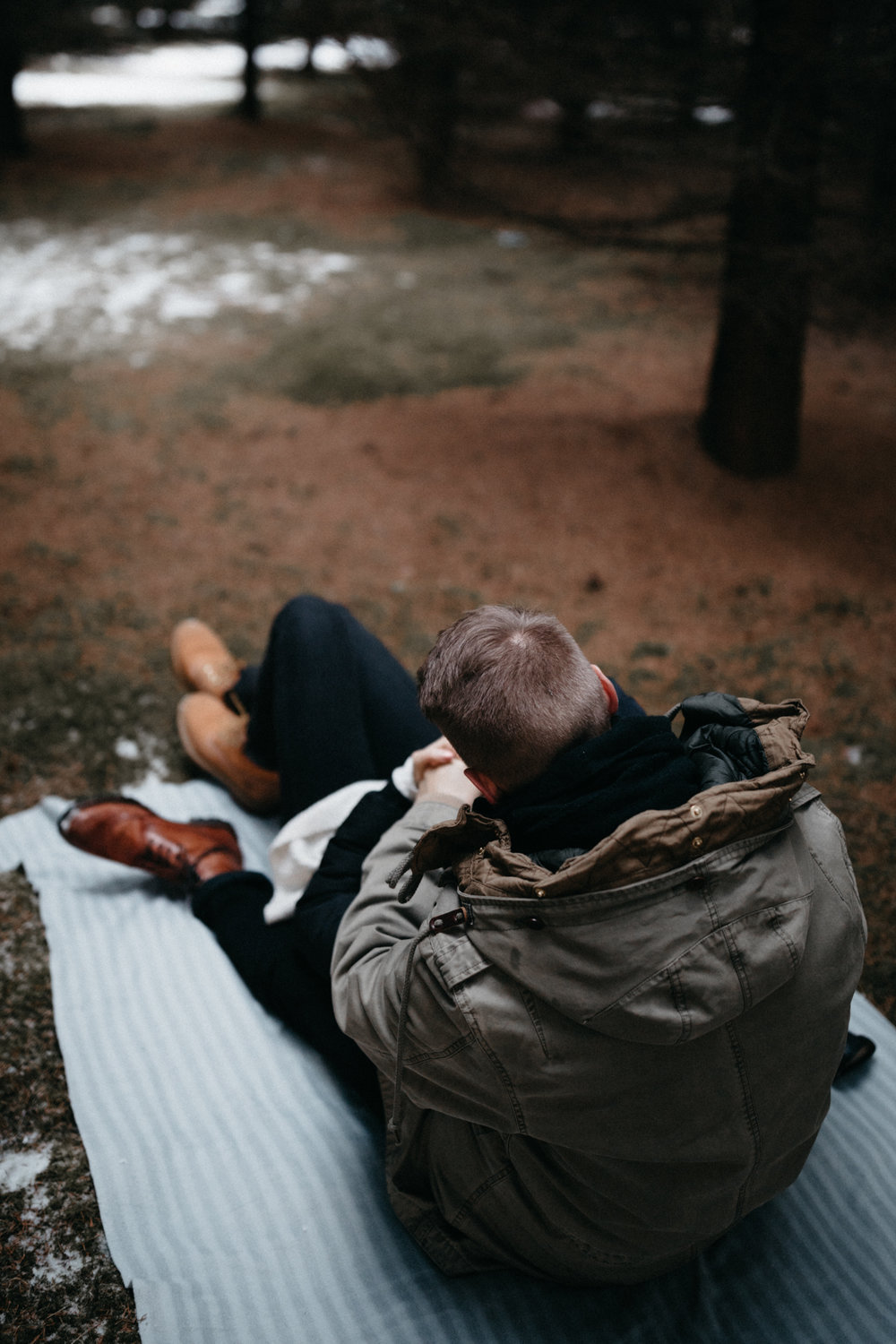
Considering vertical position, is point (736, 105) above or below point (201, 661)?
above

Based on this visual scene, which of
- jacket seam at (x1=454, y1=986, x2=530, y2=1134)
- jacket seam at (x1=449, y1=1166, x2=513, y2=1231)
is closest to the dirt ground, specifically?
jacket seam at (x1=449, y1=1166, x2=513, y2=1231)

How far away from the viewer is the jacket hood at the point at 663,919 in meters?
0.99

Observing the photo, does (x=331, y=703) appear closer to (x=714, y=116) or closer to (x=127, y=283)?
(x=714, y=116)

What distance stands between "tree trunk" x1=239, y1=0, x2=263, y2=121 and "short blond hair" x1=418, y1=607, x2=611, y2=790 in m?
11.7

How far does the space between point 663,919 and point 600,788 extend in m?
0.18

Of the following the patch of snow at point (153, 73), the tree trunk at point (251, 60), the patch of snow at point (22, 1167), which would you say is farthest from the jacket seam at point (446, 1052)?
the patch of snow at point (153, 73)

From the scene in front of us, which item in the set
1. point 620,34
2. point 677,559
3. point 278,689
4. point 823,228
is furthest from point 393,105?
point 278,689

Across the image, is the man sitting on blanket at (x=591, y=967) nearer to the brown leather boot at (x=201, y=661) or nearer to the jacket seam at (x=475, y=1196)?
the jacket seam at (x=475, y=1196)

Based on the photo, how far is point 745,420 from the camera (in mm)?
4180

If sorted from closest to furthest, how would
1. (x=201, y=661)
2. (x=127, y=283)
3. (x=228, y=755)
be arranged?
(x=228, y=755)
(x=201, y=661)
(x=127, y=283)

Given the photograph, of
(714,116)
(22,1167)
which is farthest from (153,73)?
(22,1167)

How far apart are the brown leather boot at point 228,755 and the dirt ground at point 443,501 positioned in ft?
0.83

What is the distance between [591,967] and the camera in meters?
1.00

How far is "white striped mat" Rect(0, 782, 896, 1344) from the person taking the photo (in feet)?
4.78
